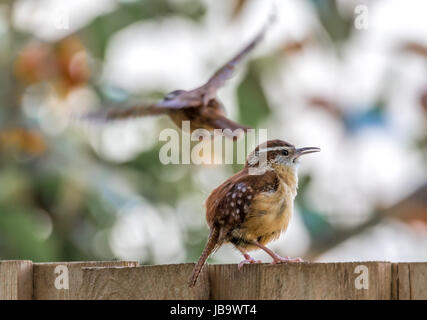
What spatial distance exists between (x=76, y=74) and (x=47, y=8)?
0.72 metres

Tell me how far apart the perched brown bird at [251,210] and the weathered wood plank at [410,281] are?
556mm

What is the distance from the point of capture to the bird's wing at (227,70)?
3957 millimetres

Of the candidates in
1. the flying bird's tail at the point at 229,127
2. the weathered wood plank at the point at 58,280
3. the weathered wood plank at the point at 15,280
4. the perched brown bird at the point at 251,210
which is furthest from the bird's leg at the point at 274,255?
the weathered wood plank at the point at 15,280

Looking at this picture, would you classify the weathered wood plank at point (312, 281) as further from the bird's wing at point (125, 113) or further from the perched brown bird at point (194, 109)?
the bird's wing at point (125, 113)

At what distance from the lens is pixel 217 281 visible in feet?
10.5

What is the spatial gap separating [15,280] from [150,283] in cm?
55

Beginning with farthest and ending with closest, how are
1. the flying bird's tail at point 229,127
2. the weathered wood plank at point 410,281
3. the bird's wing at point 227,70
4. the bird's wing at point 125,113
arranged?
the bird's wing at point 227,70
the bird's wing at point 125,113
the flying bird's tail at point 229,127
the weathered wood plank at point 410,281

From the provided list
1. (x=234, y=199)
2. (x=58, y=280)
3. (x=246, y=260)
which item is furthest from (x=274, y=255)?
(x=58, y=280)

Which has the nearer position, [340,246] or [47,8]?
[340,246]

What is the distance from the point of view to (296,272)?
118 inches

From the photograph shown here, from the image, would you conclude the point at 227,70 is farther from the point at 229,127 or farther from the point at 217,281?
the point at 217,281
